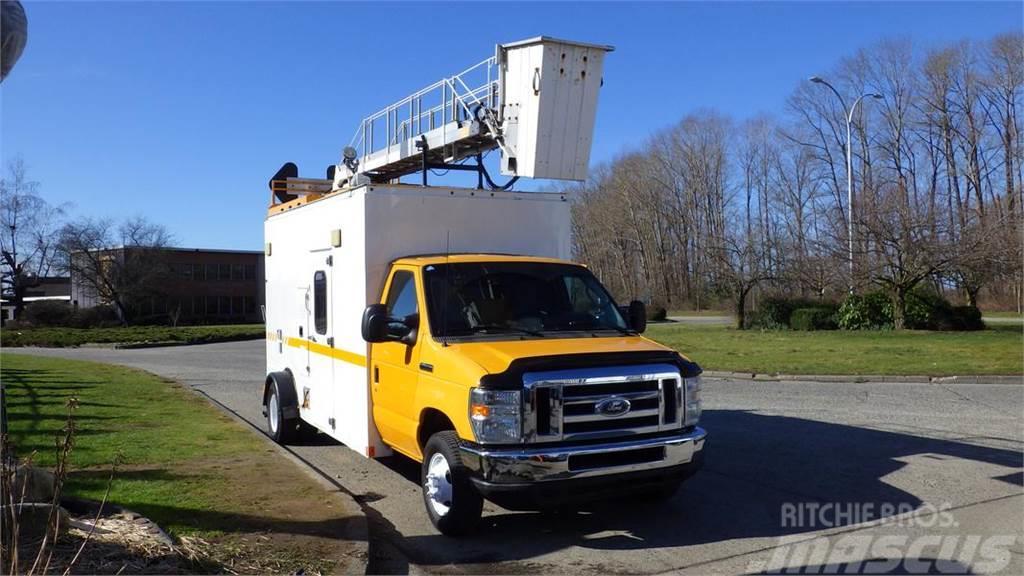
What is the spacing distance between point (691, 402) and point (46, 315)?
51.3 meters

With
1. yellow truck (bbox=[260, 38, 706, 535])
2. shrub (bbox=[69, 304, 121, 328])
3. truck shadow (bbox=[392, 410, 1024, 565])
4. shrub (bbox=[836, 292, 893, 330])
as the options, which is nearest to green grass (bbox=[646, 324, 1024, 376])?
shrub (bbox=[836, 292, 893, 330])

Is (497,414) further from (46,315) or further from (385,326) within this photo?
(46,315)

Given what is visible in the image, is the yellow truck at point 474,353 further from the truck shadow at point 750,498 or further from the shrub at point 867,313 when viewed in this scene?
the shrub at point 867,313

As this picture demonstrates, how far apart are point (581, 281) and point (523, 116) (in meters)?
4.23

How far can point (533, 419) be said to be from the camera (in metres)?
5.69

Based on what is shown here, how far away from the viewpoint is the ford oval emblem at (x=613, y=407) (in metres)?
5.82

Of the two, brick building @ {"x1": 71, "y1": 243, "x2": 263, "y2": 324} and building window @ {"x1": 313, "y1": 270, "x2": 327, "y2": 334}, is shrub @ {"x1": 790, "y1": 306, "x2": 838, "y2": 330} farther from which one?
brick building @ {"x1": 71, "y1": 243, "x2": 263, "y2": 324}

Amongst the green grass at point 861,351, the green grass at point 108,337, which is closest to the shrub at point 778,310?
the green grass at point 861,351

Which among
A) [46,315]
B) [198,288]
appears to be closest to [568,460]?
[46,315]

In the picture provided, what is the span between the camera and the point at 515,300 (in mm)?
7086

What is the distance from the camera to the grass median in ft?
18.4

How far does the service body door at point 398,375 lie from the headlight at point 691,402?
213 centimetres

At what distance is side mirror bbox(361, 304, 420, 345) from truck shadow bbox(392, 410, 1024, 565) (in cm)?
160

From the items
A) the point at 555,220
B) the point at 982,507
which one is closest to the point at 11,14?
the point at 555,220
